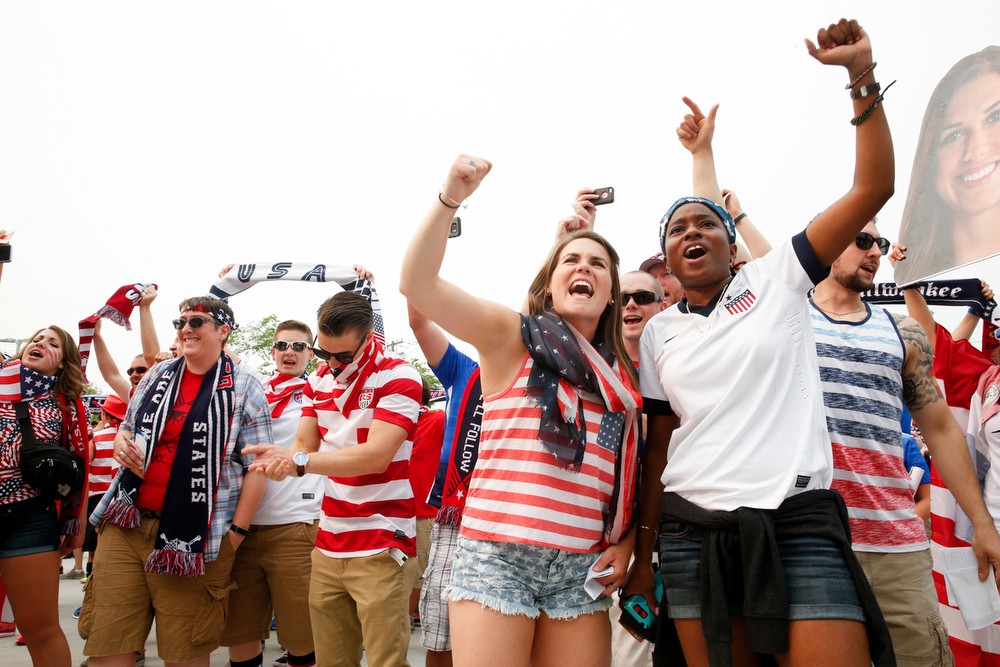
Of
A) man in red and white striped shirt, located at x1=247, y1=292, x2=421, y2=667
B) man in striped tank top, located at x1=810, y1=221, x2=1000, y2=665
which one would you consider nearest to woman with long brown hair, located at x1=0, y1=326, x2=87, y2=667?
man in red and white striped shirt, located at x1=247, y1=292, x2=421, y2=667

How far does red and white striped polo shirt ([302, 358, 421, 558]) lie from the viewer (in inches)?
141

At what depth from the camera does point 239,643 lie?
4465 mm

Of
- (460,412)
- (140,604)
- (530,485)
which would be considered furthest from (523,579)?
(140,604)

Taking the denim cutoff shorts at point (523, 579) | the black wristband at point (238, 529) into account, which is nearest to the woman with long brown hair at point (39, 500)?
the black wristband at point (238, 529)

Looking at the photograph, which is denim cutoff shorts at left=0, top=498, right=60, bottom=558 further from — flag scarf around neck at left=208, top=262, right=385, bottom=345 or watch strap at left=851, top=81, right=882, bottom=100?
watch strap at left=851, top=81, right=882, bottom=100

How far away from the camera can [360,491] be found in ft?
11.9

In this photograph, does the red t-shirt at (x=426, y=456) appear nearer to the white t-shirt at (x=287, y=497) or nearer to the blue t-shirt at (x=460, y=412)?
the white t-shirt at (x=287, y=497)

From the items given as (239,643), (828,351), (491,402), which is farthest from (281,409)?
(828,351)

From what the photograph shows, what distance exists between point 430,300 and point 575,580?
1.05 meters

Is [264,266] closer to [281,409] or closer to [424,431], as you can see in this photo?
[281,409]

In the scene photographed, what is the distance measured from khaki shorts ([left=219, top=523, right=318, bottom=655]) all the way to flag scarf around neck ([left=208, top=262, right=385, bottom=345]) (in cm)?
187

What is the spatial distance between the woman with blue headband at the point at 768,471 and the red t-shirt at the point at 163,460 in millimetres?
2923

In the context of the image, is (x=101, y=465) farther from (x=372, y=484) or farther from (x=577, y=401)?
(x=577, y=401)

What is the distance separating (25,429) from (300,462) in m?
2.50
